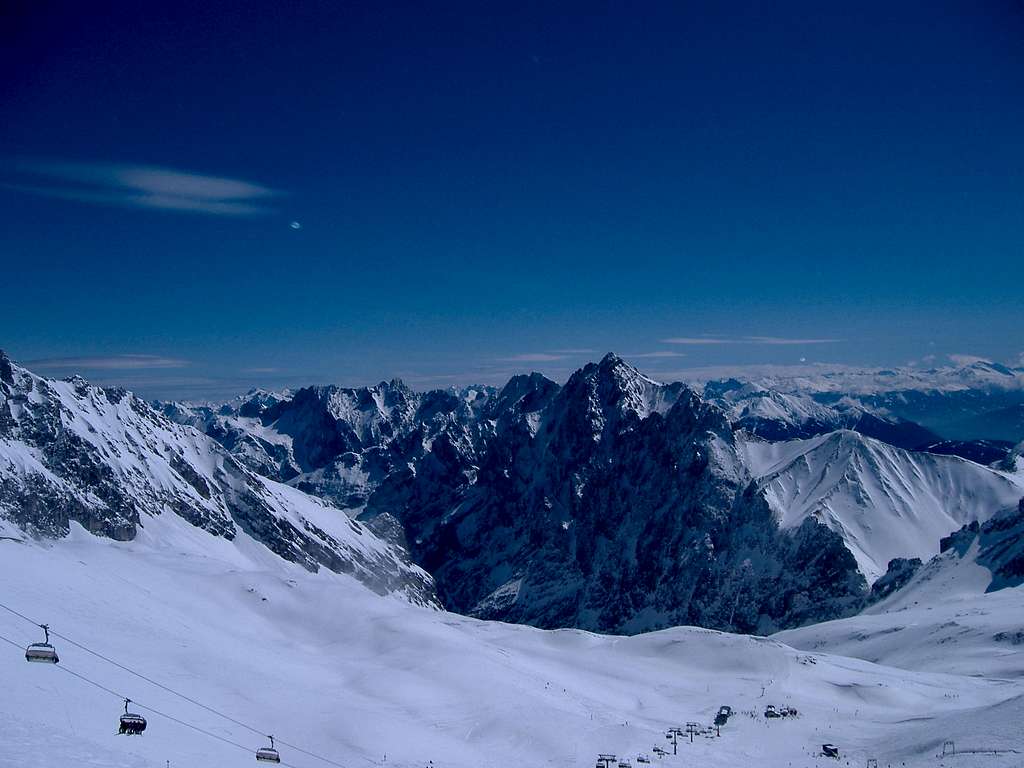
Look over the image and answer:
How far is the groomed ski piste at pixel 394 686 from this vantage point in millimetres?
45219

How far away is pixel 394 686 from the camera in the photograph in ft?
237

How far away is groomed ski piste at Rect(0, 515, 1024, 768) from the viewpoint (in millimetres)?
45219

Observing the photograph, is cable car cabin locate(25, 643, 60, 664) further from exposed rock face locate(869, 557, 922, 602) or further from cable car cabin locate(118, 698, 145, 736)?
exposed rock face locate(869, 557, 922, 602)

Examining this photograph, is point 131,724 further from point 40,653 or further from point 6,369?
point 6,369

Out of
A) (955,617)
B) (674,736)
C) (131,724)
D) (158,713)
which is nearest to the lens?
(131,724)

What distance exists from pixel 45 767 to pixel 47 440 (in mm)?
158458

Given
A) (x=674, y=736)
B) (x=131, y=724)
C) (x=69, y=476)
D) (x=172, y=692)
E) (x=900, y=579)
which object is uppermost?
(x=131, y=724)

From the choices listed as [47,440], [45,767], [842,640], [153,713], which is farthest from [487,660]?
[47,440]

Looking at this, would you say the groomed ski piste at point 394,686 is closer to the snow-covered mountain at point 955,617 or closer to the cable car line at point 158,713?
the cable car line at point 158,713

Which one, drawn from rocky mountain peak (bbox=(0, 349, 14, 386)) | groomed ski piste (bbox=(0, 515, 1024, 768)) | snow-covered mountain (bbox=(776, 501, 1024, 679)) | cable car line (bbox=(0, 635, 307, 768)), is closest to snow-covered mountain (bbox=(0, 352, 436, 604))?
rocky mountain peak (bbox=(0, 349, 14, 386))

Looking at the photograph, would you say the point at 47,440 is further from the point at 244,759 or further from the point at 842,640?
the point at 842,640

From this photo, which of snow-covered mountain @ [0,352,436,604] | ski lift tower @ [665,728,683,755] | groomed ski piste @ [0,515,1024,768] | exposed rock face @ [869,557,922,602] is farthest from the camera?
exposed rock face @ [869,557,922,602]

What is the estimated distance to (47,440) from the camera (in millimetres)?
164125

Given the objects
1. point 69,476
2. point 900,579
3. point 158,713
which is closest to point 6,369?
point 69,476
